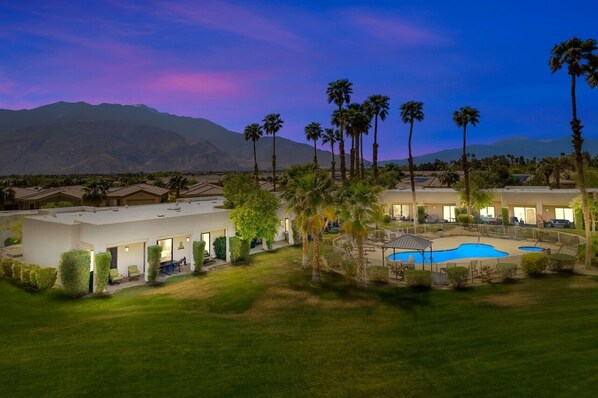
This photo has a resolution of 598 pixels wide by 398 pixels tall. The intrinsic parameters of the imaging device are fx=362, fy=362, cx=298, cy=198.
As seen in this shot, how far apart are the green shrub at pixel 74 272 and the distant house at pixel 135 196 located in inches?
1556

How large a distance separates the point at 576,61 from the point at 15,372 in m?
31.7

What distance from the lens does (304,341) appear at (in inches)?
564

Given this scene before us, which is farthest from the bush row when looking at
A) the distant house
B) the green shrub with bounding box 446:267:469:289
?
the distant house

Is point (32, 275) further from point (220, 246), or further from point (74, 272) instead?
point (220, 246)

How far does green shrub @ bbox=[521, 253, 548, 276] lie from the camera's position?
21.6 meters

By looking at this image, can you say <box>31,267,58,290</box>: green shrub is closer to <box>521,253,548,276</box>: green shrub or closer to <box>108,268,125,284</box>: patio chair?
<box>108,268,125,284</box>: patio chair

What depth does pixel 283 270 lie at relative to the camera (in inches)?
1001

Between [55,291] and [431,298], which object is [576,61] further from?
[55,291]

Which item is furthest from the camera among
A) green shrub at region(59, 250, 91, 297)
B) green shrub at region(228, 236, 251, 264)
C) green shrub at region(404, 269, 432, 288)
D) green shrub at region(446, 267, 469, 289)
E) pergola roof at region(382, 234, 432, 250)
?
green shrub at region(228, 236, 251, 264)

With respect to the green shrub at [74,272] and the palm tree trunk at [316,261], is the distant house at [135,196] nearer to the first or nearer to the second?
the green shrub at [74,272]

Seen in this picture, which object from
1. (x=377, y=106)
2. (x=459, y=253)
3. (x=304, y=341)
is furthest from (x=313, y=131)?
(x=304, y=341)

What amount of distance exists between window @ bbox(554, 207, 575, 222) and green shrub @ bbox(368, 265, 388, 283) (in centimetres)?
3158

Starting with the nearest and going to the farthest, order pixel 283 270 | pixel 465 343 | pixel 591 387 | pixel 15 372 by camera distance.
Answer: pixel 591 387, pixel 15 372, pixel 465 343, pixel 283 270

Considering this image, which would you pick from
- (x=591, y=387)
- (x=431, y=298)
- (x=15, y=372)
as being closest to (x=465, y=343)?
(x=591, y=387)
